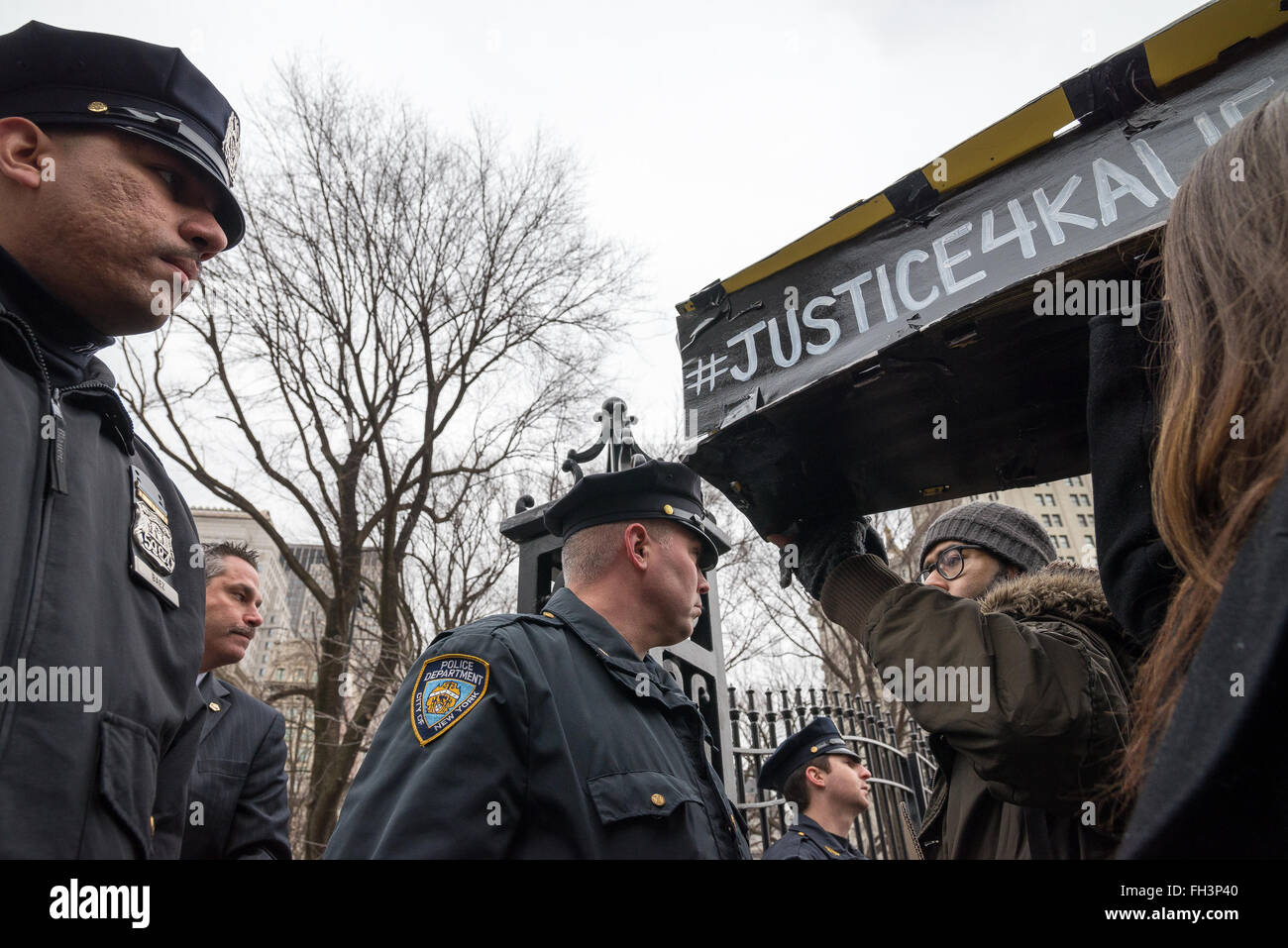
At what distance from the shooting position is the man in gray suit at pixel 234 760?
3.07 m

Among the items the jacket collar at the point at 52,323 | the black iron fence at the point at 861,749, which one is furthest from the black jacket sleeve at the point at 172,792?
the black iron fence at the point at 861,749

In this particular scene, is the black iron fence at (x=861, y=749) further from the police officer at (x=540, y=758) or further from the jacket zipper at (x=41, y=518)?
the jacket zipper at (x=41, y=518)

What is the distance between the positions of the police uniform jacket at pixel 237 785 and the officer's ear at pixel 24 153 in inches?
78.5

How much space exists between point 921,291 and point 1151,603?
0.84 metres

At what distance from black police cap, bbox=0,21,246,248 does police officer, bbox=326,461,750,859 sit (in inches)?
53.3

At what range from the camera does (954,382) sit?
6.48ft

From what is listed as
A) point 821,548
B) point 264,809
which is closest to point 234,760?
point 264,809

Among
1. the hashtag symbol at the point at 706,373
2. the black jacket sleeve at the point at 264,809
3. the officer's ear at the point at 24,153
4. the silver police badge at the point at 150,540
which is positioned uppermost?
the officer's ear at the point at 24,153

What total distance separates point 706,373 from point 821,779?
3.65 metres

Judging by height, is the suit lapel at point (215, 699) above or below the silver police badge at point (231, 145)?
below

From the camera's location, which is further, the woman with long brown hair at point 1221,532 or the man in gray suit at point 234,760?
the man in gray suit at point 234,760

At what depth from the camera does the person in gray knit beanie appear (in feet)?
9.46
